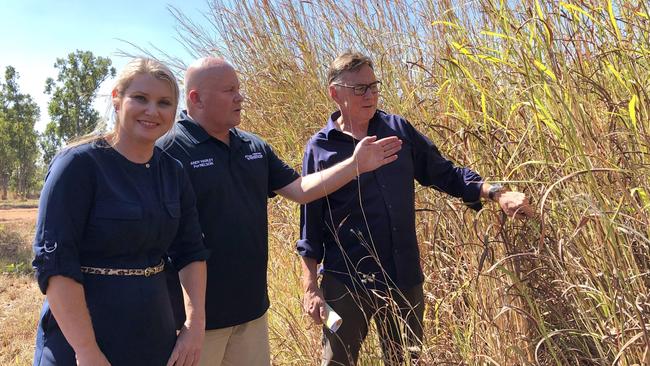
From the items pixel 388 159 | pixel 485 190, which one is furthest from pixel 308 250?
pixel 485 190

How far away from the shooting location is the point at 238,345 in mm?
2148

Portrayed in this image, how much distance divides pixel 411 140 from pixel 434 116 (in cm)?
53

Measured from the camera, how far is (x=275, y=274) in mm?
3623

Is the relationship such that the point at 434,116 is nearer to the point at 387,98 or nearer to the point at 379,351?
the point at 387,98

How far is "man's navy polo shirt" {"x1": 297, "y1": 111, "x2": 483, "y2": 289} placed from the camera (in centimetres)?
214

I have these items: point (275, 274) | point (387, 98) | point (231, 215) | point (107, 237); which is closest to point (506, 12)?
point (387, 98)

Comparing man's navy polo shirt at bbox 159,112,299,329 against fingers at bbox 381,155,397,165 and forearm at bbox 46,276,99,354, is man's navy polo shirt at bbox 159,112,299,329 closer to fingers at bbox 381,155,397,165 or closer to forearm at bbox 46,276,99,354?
fingers at bbox 381,155,397,165

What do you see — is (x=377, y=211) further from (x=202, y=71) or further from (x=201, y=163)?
(x=202, y=71)

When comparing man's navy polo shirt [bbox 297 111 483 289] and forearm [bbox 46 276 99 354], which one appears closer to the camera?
forearm [bbox 46 276 99 354]

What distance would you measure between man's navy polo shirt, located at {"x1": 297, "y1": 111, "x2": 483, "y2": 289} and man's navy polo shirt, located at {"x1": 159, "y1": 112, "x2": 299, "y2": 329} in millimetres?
265

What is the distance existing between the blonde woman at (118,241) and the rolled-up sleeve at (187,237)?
0.16 feet

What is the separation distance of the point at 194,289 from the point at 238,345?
452 millimetres

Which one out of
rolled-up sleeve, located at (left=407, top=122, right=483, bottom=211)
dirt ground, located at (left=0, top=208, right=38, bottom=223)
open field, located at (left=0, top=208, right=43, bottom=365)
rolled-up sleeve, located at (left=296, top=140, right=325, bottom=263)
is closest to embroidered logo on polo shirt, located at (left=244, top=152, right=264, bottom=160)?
rolled-up sleeve, located at (left=296, top=140, right=325, bottom=263)

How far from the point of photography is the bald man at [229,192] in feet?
6.68
